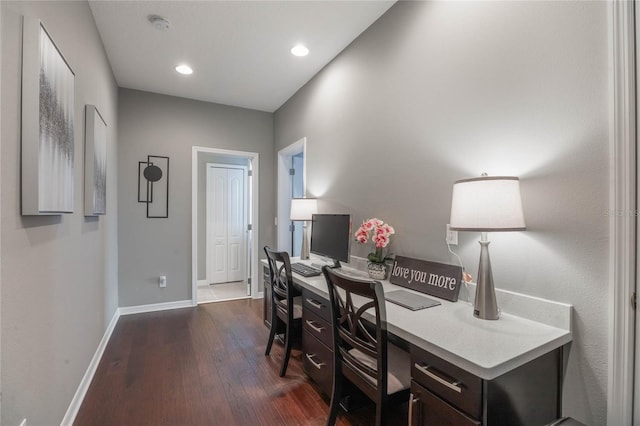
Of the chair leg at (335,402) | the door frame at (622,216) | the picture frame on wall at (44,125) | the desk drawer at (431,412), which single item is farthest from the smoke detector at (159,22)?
the desk drawer at (431,412)

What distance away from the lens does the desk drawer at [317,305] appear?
1.90 metres

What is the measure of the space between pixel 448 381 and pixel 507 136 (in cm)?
118

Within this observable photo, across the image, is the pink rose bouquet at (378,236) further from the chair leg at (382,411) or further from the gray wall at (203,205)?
the gray wall at (203,205)

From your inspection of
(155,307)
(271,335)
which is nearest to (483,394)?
(271,335)

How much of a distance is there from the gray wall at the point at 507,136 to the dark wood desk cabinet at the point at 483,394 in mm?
112

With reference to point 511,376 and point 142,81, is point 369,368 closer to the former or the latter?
point 511,376

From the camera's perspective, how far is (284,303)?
2486 millimetres

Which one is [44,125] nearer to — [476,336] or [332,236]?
[332,236]

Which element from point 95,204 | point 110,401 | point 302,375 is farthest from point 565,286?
point 95,204

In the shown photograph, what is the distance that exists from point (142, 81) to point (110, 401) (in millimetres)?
3241

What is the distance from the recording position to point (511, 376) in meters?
1.09

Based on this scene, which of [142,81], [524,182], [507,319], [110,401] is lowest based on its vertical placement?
[110,401]

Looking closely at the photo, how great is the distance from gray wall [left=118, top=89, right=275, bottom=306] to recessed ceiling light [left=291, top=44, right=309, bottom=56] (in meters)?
1.74

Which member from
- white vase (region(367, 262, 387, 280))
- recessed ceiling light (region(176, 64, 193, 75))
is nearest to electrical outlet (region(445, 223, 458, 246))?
white vase (region(367, 262, 387, 280))
